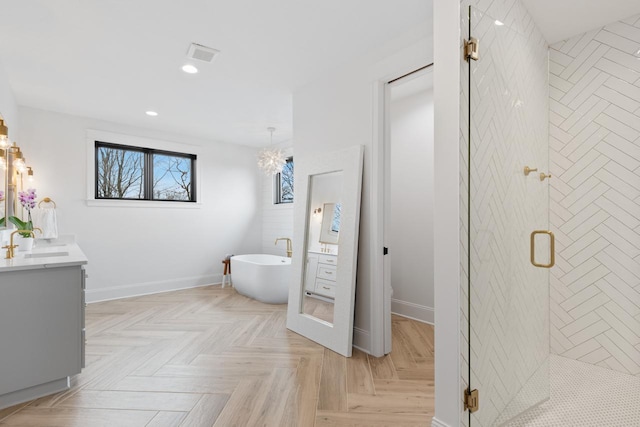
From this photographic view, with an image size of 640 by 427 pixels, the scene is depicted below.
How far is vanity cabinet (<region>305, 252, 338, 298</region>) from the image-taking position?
2.98 metres

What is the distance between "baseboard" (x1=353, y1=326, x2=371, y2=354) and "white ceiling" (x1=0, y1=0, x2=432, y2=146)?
7.57ft

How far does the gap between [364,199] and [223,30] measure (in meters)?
1.65

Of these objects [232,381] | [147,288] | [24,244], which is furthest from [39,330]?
[147,288]

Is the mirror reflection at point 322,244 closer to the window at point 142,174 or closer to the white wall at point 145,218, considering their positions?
the white wall at point 145,218

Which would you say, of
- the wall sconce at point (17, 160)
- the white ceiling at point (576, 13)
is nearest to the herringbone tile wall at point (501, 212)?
the white ceiling at point (576, 13)

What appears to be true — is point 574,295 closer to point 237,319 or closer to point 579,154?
point 579,154

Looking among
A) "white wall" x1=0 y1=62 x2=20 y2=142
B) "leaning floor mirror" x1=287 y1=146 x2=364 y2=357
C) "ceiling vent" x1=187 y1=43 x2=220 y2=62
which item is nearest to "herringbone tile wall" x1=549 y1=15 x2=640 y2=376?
"leaning floor mirror" x1=287 y1=146 x2=364 y2=357

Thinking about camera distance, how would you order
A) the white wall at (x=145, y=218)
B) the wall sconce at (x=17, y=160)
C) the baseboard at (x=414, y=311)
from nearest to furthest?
the wall sconce at (x=17, y=160), the baseboard at (x=414, y=311), the white wall at (x=145, y=218)

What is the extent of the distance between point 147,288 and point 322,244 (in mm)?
3117

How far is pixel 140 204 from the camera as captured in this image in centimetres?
484

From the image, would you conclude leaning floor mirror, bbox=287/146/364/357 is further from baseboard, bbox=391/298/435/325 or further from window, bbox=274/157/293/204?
window, bbox=274/157/293/204

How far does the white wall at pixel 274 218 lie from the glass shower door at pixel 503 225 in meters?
3.77

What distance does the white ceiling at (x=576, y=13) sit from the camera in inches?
86.7

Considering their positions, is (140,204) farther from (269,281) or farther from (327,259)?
(327,259)
